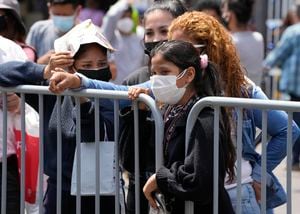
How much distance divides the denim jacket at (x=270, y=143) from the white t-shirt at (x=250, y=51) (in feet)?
12.4

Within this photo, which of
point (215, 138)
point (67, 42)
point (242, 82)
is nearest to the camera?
point (215, 138)

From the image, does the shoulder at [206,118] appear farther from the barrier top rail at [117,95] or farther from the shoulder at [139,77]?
the shoulder at [139,77]

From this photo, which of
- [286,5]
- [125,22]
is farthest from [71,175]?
[286,5]

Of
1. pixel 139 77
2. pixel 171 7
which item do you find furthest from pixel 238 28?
pixel 139 77

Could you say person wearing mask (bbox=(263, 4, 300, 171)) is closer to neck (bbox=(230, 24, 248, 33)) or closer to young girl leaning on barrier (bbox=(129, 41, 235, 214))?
neck (bbox=(230, 24, 248, 33))

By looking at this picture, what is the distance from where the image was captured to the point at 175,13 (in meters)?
5.40

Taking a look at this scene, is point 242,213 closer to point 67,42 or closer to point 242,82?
Answer: point 242,82

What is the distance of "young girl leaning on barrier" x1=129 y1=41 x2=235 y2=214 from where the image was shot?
4211mm

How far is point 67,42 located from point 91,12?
5.35m

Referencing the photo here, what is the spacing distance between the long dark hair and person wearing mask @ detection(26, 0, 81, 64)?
3092 mm

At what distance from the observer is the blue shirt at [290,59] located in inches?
388

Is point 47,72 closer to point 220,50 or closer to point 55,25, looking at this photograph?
point 220,50

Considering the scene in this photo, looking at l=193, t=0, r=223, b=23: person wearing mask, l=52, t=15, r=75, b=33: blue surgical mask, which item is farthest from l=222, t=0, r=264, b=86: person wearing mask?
l=52, t=15, r=75, b=33: blue surgical mask

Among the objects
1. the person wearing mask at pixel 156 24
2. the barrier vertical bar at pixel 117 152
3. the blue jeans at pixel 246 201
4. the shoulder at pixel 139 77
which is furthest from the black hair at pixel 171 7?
the blue jeans at pixel 246 201
